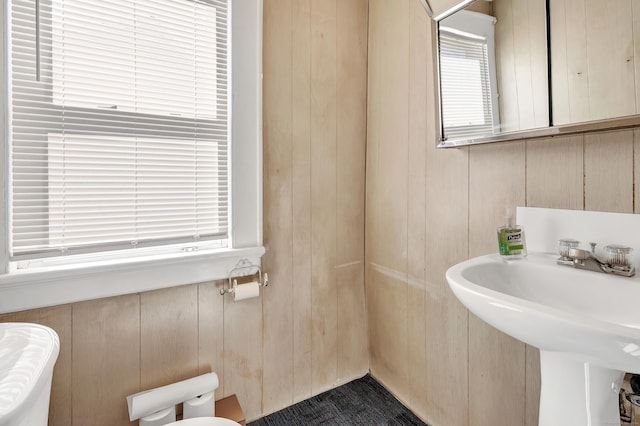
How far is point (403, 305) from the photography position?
1.49 m

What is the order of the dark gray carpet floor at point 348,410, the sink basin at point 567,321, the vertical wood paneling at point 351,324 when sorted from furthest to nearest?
the vertical wood paneling at point 351,324 → the dark gray carpet floor at point 348,410 → the sink basin at point 567,321

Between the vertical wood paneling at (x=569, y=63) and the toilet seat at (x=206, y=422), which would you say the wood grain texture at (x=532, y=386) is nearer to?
the vertical wood paneling at (x=569, y=63)

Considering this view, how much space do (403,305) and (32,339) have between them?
1333 mm

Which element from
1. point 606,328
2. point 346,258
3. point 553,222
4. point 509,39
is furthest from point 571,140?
point 346,258

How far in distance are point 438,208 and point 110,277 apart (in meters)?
1.28

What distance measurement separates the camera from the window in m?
1.05

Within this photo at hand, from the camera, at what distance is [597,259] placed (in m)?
0.81

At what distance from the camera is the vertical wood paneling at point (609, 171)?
81cm

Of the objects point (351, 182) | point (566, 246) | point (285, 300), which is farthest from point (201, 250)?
point (566, 246)

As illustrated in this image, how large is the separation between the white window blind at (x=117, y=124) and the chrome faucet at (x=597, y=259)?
120 cm

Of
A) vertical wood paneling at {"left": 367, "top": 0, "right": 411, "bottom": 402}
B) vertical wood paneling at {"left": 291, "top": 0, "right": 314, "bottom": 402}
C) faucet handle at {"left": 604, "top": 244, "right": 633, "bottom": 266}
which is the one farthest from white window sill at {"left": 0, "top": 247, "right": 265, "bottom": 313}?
faucet handle at {"left": 604, "top": 244, "right": 633, "bottom": 266}

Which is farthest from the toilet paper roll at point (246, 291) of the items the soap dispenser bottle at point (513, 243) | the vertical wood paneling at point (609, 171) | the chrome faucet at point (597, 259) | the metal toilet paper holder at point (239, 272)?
the vertical wood paneling at point (609, 171)

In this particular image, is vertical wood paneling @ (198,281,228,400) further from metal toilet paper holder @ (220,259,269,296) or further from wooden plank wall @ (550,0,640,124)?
wooden plank wall @ (550,0,640,124)

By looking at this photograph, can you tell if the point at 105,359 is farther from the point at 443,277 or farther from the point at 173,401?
the point at 443,277
